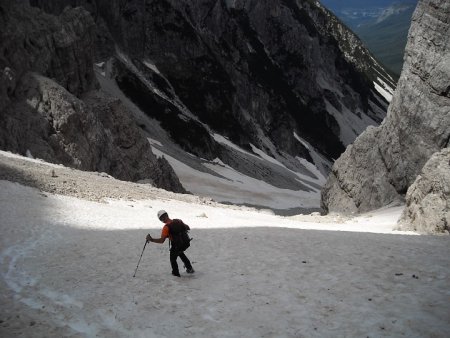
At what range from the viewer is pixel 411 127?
49.0 m

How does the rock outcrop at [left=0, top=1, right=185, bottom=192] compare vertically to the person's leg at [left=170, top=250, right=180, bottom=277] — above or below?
above

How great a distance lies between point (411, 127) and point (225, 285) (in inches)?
1654


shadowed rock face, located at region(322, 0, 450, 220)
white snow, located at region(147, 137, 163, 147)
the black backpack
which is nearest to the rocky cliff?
white snow, located at region(147, 137, 163, 147)

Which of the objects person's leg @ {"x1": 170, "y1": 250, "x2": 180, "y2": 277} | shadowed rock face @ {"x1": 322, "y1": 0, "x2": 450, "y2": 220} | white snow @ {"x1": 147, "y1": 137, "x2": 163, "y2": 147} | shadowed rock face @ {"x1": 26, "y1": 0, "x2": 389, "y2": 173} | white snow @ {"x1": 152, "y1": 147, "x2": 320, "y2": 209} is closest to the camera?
person's leg @ {"x1": 170, "y1": 250, "x2": 180, "y2": 277}

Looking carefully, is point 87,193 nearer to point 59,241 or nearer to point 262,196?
point 59,241

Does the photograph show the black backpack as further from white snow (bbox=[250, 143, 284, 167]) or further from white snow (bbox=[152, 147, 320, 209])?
white snow (bbox=[250, 143, 284, 167])

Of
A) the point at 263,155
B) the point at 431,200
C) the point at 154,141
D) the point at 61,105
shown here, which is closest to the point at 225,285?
the point at 431,200

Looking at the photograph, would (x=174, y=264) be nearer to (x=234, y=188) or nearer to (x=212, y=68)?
(x=234, y=188)

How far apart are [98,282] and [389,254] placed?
9.22m

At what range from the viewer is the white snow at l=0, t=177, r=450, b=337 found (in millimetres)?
9750

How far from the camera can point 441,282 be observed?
11.8 metres

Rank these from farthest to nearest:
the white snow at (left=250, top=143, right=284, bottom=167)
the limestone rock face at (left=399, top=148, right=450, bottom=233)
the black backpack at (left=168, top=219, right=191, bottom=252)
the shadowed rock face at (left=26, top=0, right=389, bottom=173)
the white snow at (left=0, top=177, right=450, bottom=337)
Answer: the white snow at (left=250, top=143, right=284, bottom=167)
the shadowed rock face at (left=26, top=0, right=389, bottom=173)
the limestone rock face at (left=399, top=148, right=450, bottom=233)
the black backpack at (left=168, top=219, right=191, bottom=252)
the white snow at (left=0, top=177, right=450, bottom=337)

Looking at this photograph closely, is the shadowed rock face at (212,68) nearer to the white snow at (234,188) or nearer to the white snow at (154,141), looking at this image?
the white snow at (154,141)

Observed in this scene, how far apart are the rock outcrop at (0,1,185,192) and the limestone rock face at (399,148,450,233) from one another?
125ft
